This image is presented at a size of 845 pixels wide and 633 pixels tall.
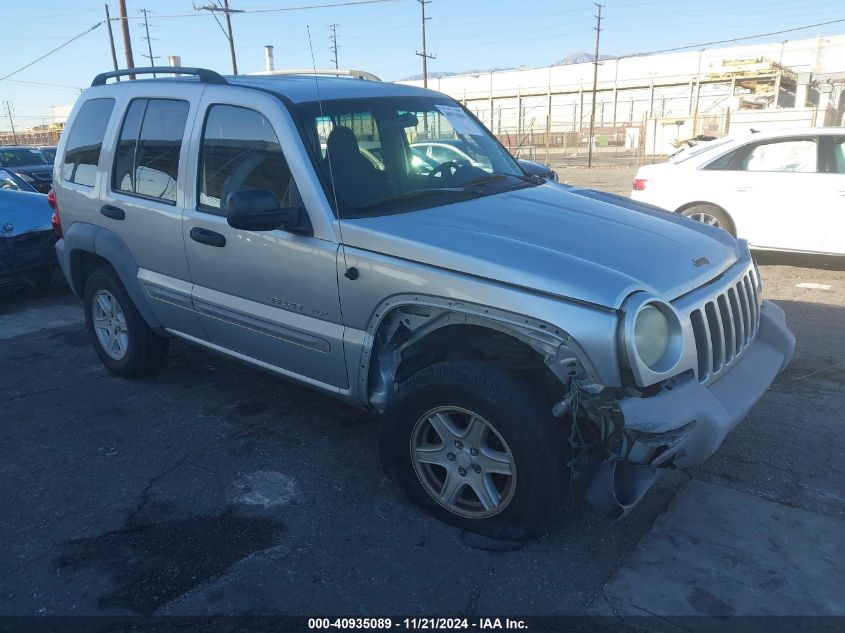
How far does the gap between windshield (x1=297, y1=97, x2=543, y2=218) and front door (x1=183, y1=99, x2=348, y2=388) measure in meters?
0.23

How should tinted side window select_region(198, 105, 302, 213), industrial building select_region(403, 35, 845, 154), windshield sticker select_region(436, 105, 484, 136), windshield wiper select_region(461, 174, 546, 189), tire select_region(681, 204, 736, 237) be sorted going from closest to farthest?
1. tinted side window select_region(198, 105, 302, 213)
2. windshield wiper select_region(461, 174, 546, 189)
3. windshield sticker select_region(436, 105, 484, 136)
4. tire select_region(681, 204, 736, 237)
5. industrial building select_region(403, 35, 845, 154)

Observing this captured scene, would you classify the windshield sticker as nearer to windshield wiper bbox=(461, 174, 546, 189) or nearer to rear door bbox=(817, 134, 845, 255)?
windshield wiper bbox=(461, 174, 546, 189)

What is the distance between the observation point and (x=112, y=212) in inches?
181

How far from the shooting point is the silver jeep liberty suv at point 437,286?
273 centimetres

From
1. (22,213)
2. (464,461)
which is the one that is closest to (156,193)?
(464,461)

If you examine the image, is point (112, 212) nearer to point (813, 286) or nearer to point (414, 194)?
point (414, 194)

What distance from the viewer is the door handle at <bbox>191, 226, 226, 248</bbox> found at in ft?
12.6

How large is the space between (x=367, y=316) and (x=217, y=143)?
1.49 m

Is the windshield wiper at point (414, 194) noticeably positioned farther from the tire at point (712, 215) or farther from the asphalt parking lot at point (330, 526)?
the tire at point (712, 215)

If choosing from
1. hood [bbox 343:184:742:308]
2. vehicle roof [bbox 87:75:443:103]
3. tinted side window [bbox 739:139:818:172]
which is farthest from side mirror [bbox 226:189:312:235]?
tinted side window [bbox 739:139:818:172]

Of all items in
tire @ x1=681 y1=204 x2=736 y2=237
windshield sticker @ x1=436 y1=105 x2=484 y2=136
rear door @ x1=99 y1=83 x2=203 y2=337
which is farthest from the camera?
tire @ x1=681 y1=204 x2=736 y2=237

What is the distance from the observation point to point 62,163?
5145 millimetres

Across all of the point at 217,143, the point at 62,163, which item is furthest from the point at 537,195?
the point at 62,163

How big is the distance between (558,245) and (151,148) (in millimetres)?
2766
